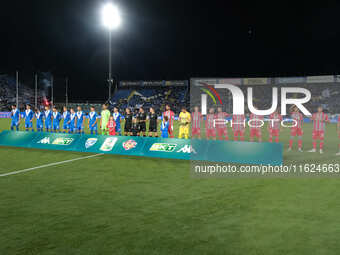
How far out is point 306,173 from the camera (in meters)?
8.96

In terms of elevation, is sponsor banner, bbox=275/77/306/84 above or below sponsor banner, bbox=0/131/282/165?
above

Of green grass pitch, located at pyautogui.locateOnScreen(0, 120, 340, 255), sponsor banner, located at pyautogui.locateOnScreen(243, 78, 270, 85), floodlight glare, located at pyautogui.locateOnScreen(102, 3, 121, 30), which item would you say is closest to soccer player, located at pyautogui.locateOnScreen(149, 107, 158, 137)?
green grass pitch, located at pyautogui.locateOnScreen(0, 120, 340, 255)

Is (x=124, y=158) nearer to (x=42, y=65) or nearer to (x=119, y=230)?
(x=119, y=230)

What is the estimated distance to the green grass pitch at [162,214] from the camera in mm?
4191

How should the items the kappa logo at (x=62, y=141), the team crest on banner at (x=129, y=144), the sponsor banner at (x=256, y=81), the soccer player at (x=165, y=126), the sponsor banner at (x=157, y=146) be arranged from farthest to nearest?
the sponsor banner at (x=256, y=81) < the soccer player at (x=165, y=126) < the kappa logo at (x=62, y=141) < the team crest on banner at (x=129, y=144) < the sponsor banner at (x=157, y=146)

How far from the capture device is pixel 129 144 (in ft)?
39.4

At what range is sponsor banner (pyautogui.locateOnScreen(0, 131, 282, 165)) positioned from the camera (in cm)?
976

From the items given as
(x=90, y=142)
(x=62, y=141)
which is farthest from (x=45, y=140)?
(x=90, y=142)

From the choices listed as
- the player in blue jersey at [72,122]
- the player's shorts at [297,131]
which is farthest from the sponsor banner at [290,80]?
the player in blue jersey at [72,122]

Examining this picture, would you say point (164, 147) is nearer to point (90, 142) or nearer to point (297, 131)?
point (90, 142)

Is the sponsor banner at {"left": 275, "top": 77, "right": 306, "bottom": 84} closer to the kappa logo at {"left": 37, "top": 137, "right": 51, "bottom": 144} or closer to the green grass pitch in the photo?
the kappa logo at {"left": 37, "top": 137, "right": 51, "bottom": 144}

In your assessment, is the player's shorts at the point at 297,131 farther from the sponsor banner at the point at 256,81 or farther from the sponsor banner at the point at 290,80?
the sponsor banner at the point at 256,81

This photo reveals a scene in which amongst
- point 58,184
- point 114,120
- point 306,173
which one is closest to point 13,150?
point 114,120

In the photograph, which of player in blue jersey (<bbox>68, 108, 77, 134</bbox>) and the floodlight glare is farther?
the floodlight glare
